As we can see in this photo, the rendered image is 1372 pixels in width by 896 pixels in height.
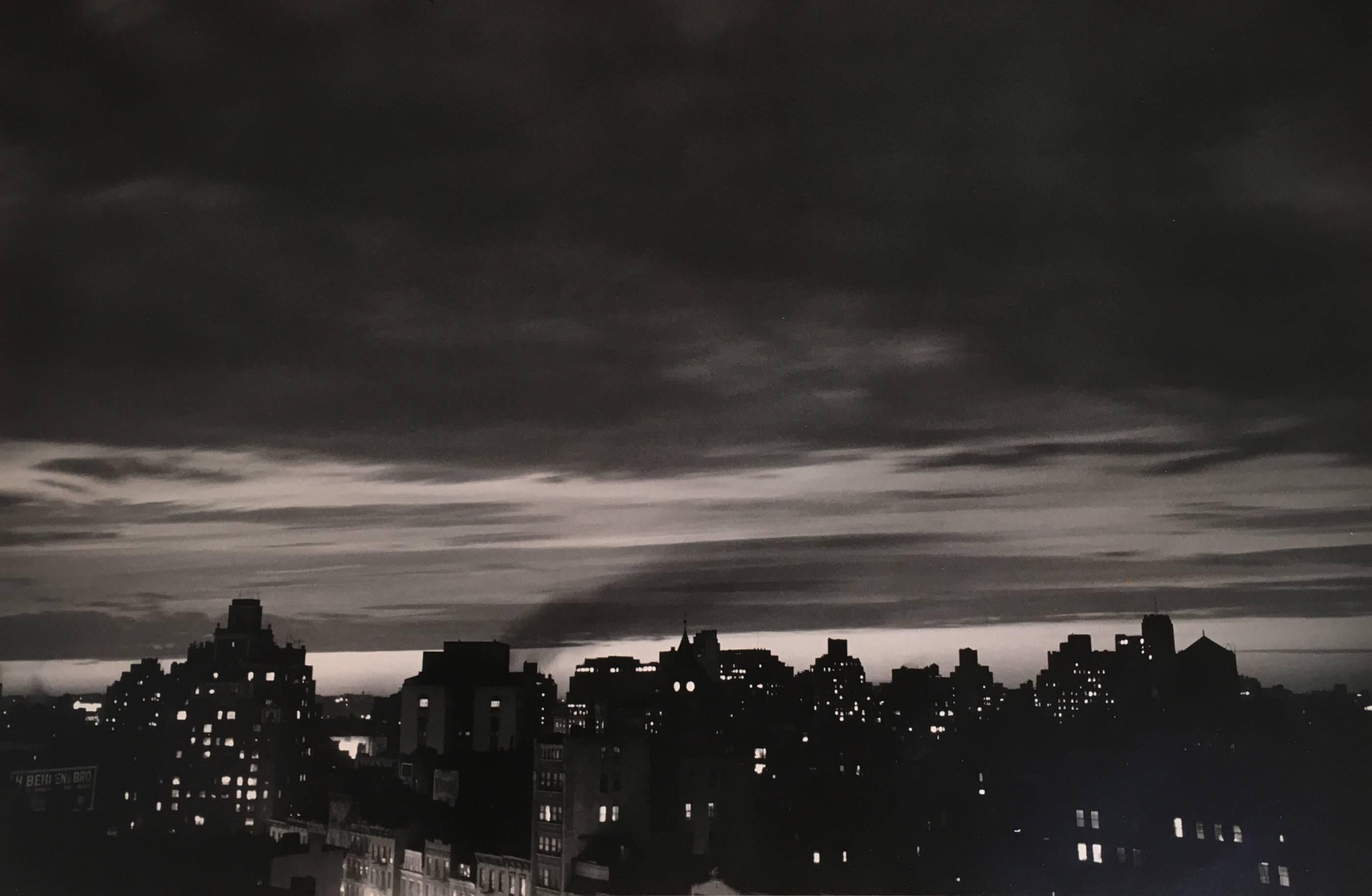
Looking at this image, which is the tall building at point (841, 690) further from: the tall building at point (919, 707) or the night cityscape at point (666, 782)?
the tall building at point (919, 707)

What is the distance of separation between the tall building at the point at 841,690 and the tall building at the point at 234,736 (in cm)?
663

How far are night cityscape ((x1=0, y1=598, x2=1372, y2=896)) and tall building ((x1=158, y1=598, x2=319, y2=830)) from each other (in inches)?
1.6

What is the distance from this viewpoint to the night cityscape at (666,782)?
10.9m

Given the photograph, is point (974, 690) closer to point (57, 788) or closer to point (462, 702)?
point (462, 702)

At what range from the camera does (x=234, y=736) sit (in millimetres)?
12836

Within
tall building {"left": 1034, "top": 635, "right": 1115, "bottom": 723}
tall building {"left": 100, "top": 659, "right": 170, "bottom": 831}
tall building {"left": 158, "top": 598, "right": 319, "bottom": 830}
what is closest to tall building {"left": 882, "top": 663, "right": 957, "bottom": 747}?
tall building {"left": 1034, "top": 635, "right": 1115, "bottom": 723}

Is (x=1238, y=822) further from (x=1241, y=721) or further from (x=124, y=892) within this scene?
(x=124, y=892)

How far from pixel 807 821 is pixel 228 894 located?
7.38m

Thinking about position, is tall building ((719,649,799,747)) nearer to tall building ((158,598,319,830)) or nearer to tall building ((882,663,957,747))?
tall building ((882,663,957,747))

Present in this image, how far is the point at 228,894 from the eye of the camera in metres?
9.88

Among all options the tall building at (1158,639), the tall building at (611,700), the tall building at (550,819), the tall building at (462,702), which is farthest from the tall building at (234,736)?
the tall building at (1158,639)

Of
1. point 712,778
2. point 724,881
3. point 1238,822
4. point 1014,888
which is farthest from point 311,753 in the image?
point 1238,822

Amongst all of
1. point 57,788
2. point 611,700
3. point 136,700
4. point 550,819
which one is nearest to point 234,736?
point 136,700

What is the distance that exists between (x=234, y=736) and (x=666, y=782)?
5.55 metres
